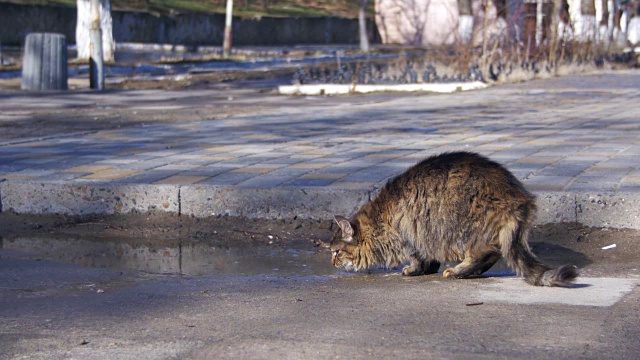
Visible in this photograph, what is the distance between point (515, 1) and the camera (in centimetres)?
2114

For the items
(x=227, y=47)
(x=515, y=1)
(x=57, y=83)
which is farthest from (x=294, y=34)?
(x=57, y=83)

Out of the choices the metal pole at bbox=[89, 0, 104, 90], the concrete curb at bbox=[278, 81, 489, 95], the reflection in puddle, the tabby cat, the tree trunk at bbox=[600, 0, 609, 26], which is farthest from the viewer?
the tree trunk at bbox=[600, 0, 609, 26]

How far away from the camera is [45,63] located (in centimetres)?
1652

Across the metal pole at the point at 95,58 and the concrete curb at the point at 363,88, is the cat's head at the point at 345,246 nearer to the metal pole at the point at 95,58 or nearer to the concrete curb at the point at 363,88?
the concrete curb at the point at 363,88

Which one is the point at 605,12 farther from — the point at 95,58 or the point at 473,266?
the point at 473,266

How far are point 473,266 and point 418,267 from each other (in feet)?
1.24

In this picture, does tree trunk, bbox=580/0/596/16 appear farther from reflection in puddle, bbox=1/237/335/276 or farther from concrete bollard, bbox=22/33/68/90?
reflection in puddle, bbox=1/237/335/276

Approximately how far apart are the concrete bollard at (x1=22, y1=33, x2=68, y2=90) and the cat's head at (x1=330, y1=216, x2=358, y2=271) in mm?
12669

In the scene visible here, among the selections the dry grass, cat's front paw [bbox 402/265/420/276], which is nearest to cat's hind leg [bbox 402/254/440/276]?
cat's front paw [bbox 402/265/420/276]

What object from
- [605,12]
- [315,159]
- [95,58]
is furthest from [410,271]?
[605,12]

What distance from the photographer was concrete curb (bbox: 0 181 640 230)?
18.5 feet

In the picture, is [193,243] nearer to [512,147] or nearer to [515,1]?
[512,147]

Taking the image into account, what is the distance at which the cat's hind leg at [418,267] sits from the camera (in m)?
4.81

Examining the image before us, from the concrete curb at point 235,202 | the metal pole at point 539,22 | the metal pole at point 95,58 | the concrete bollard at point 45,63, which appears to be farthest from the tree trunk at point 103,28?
the concrete curb at point 235,202
